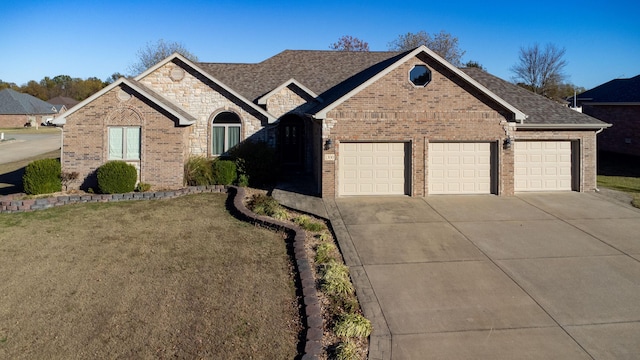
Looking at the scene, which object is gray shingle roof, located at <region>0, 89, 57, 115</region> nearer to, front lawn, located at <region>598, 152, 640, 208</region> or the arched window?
the arched window

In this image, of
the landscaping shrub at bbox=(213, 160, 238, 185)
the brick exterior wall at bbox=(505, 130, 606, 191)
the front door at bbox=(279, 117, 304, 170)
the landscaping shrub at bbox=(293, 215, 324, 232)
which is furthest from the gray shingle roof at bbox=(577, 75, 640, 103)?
the landscaping shrub at bbox=(213, 160, 238, 185)

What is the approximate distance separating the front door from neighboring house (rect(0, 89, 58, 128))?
67203 mm

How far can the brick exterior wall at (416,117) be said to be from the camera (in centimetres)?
1521

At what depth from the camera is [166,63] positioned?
64.6 ft

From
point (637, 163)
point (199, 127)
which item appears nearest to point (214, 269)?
point (199, 127)

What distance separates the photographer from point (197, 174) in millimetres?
17484

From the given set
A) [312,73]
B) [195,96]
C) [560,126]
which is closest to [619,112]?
[560,126]

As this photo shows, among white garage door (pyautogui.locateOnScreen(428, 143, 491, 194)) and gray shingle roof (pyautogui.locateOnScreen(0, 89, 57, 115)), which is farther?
gray shingle roof (pyautogui.locateOnScreen(0, 89, 57, 115))

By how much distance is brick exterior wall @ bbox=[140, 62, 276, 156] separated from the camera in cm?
1977

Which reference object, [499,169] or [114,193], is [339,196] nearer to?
[499,169]

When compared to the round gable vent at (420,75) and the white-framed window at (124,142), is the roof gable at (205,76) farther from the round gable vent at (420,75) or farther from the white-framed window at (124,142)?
the round gable vent at (420,75)

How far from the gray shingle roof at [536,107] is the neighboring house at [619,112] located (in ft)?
37.2

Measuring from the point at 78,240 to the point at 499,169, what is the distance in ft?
44.6

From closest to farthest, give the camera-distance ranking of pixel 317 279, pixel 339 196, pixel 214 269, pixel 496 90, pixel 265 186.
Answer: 1. pixel 317 279
2. pixel 214 269
3. pixel 339 196
4. pixel 265 186
5. pixel 496 90
